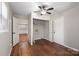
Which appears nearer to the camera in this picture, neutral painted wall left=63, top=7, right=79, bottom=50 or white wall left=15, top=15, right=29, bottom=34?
neutral painted wall left=63, top=7, right=79, bottom=50

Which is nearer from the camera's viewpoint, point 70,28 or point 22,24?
point 70,28

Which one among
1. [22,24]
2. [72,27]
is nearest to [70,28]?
[72,27]

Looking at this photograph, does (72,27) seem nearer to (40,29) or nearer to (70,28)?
(70,28)

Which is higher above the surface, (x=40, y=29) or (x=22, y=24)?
(x=22, y=24)

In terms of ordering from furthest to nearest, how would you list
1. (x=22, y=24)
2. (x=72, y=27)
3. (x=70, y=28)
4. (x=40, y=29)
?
(x=40, y=29) < (x=22, y=24) < (x=70, y=28) < (x=72, y=27)

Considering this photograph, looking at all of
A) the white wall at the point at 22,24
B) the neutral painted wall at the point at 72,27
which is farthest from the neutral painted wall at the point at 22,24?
the neutral painted wall at the point at 72,27

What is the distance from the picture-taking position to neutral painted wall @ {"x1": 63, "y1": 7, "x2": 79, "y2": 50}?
14.0ft

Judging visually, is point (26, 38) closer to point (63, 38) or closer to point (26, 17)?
point (26, 17)

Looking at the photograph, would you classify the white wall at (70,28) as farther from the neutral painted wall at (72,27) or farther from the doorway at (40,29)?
the doorway at (40,29)

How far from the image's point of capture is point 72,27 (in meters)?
4.54

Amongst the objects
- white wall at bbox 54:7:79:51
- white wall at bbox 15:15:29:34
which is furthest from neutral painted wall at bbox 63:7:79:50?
white wall at bbox 15:15:29:34

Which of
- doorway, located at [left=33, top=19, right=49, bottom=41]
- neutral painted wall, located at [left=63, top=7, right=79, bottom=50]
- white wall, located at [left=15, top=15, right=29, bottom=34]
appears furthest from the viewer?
doorway, located at [left=33, top=19, right=49, bottom=41]

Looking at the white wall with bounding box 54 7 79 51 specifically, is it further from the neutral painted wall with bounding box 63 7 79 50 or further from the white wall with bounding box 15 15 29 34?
the white wall with bounding box 15 15 29 34

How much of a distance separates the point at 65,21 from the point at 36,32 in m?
3.69
